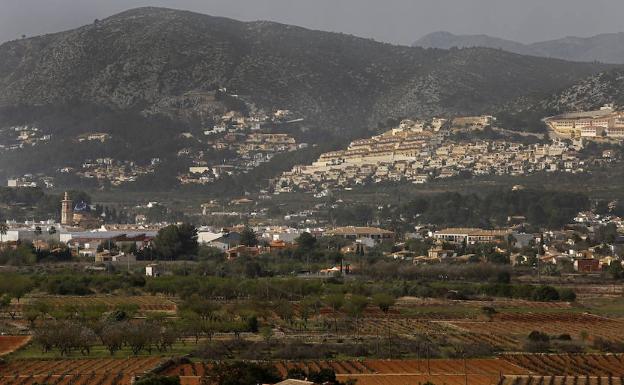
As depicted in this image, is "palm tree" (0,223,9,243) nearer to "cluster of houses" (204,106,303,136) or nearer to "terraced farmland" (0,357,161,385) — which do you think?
"terraced farmland" (0,357,161,385)

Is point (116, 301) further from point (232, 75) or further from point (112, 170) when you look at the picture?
point (232, 75)

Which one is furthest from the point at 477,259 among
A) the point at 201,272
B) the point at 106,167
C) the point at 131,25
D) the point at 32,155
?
the point at 131,25

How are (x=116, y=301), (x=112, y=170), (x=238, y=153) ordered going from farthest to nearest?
(x=238, y=153) < (x=112, y=170) < (x=116, y=301)

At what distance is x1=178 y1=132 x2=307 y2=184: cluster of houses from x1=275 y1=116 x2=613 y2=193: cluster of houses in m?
8.59

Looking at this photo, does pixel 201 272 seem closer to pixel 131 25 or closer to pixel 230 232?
pixel 230 232

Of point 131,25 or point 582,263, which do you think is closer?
point 582,263

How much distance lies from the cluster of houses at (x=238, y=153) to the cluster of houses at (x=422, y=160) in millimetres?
8593

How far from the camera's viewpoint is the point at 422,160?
443 ft

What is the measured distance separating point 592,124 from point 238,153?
39.7 meters

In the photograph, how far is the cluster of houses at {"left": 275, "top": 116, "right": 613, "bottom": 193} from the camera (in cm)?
12738

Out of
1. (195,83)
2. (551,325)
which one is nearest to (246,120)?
(195,83)

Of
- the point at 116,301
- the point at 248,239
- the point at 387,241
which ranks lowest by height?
the point at 116,301

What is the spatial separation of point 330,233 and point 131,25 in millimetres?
94031

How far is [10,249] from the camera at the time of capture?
91.5 meters
